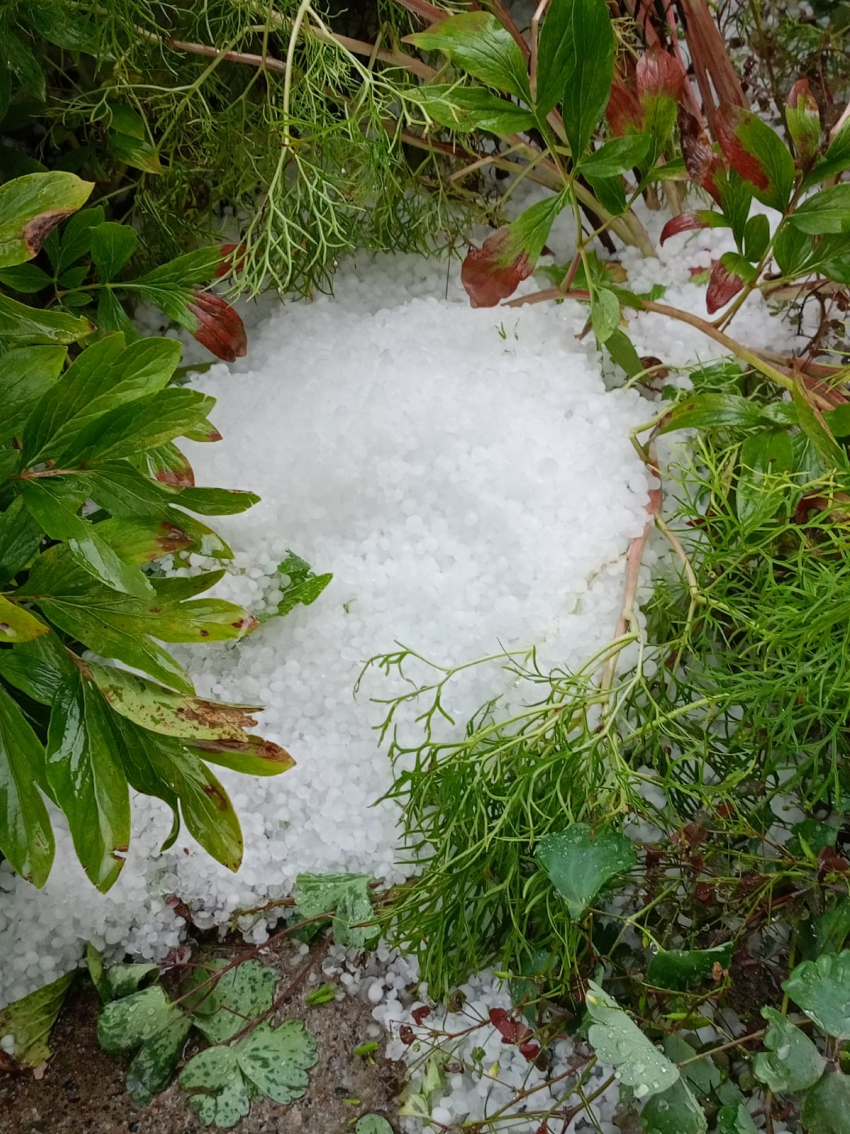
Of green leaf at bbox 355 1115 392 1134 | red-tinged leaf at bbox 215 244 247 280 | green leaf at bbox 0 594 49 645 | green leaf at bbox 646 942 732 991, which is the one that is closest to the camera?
green leaf at bbox 0 594 49 645

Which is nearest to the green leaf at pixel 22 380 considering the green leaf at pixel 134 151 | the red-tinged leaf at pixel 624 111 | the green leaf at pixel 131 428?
the green leaf at pixel 131 428

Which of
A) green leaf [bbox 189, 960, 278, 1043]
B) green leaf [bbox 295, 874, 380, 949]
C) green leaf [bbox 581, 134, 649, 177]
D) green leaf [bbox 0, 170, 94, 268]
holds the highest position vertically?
green leaf [bbox 581, 134, 649, 177]

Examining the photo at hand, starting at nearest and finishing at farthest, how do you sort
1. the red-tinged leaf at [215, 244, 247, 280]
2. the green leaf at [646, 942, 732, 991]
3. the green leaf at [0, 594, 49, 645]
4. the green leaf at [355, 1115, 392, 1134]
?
the green leaf at [0, 594, 49, 645], the green leaf at [646, 942, 732, 991], the green leaf at [355, 1115, 392, 1134], the red-tinged leaf at [215, 244, 247, 280]

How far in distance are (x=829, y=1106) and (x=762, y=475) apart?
0.55m

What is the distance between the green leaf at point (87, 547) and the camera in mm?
630

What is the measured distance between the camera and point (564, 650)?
945 millimetres

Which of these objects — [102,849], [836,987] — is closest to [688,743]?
[836,987]

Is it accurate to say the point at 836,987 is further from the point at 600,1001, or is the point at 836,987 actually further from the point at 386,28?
the point at 386,28

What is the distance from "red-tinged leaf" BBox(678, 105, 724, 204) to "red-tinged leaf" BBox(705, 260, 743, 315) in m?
0.07

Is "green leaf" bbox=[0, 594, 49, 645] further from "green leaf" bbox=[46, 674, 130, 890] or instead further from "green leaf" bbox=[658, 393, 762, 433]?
"green leaf" bbox=[658, 393, 762, 433]

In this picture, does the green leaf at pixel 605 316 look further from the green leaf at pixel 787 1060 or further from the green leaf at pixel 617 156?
the green leaf at pixel 787 1060

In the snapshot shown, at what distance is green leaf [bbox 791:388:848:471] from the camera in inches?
31.5

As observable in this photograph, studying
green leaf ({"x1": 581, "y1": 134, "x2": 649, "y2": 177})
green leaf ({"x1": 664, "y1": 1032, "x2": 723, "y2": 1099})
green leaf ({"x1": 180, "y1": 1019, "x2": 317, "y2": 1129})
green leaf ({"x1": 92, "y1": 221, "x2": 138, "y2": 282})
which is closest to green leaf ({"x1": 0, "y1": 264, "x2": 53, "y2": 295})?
green leaf ({"x1": 92, "y1": 221, "x2": 138, "y2": 282})

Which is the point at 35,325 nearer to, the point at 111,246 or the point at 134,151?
the point at 111,246
